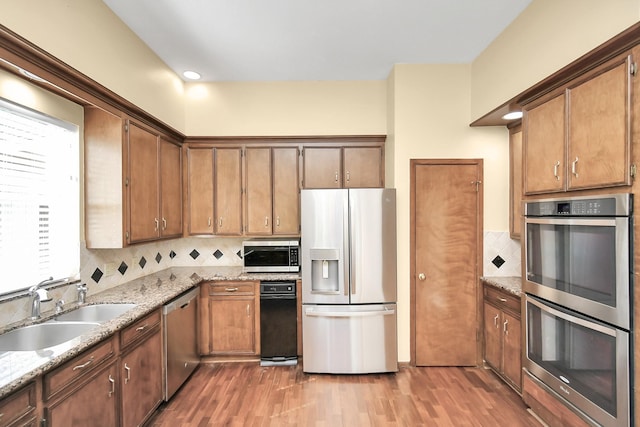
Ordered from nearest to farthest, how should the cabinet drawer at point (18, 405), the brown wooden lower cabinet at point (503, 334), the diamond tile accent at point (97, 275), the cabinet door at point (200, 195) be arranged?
the cabinet drawer at point (18, 405) → the diamond tile accent at point (97, 275) → the brown wooden lower cabinet at point (503, 334) → the cabinet door at point (200, 195)

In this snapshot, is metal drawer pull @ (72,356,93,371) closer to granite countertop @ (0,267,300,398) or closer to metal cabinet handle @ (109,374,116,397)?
granite countertop @ (0,267,300,398)

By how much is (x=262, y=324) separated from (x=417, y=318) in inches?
61.4

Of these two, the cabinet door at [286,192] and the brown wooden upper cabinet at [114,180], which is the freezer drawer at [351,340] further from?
the brown wooden upper cabinet at [114,180]

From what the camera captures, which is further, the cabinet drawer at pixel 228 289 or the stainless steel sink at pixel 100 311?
the cabinet drawer at pixel 228 289

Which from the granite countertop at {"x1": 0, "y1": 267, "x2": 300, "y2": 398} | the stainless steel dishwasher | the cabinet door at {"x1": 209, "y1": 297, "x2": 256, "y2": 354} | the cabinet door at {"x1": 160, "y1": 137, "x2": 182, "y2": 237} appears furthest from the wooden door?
the cabinet door at {"x1": 160, "y1": 137, "x2": 182, "y2": 237}

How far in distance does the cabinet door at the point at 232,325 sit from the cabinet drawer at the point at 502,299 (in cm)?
231

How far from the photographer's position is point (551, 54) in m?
2.08

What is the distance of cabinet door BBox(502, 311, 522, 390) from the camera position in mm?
2621

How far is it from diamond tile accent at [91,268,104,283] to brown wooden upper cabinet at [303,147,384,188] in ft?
6.66

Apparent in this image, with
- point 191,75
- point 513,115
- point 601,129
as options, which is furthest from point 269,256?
point 601,129

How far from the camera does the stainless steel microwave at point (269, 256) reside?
340cm

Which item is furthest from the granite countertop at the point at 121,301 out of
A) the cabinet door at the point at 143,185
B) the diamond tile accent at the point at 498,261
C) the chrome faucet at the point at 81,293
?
the diamond tile accent at the point at 498,261

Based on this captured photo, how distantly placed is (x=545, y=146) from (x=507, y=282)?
1310 millimetres

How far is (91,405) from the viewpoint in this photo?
1713mm
